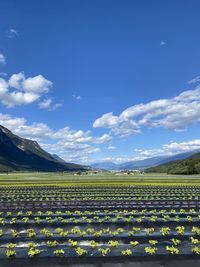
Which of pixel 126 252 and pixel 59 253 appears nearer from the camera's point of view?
pixel 126 252

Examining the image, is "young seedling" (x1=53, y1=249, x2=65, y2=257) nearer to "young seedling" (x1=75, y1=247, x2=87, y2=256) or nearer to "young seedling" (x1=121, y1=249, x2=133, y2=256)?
"young seedling" (x1=75, y1=247, x2=87, y2=256)

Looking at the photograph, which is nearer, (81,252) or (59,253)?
(81,252)

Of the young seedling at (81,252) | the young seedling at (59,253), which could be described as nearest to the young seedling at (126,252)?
the young seedling at (81,252)

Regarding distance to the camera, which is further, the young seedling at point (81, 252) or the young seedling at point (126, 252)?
the young seedling at point (81, 252)

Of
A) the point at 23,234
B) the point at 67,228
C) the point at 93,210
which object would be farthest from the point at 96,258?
the point at 93,210

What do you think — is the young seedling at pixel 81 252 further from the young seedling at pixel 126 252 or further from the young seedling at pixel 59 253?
the young seedling at pixel 126 252

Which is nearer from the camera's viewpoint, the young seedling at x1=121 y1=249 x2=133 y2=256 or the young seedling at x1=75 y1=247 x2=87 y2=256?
the young seedling at x1=121 y1=249 x2=133 y2=256

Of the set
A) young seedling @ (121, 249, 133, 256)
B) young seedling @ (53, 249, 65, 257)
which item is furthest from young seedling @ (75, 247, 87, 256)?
young seedling @ (121, 249, 133, 256)

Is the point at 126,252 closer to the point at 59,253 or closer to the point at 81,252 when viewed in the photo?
the point at 81,252

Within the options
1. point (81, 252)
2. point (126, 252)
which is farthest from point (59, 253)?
point (126, 252)

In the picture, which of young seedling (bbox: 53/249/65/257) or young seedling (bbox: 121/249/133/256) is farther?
young seedling (bbox: 53/249/65/257)

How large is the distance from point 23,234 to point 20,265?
6221 millimetres

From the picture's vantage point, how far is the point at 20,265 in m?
16.0

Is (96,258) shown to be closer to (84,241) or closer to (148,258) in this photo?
(148,258)
